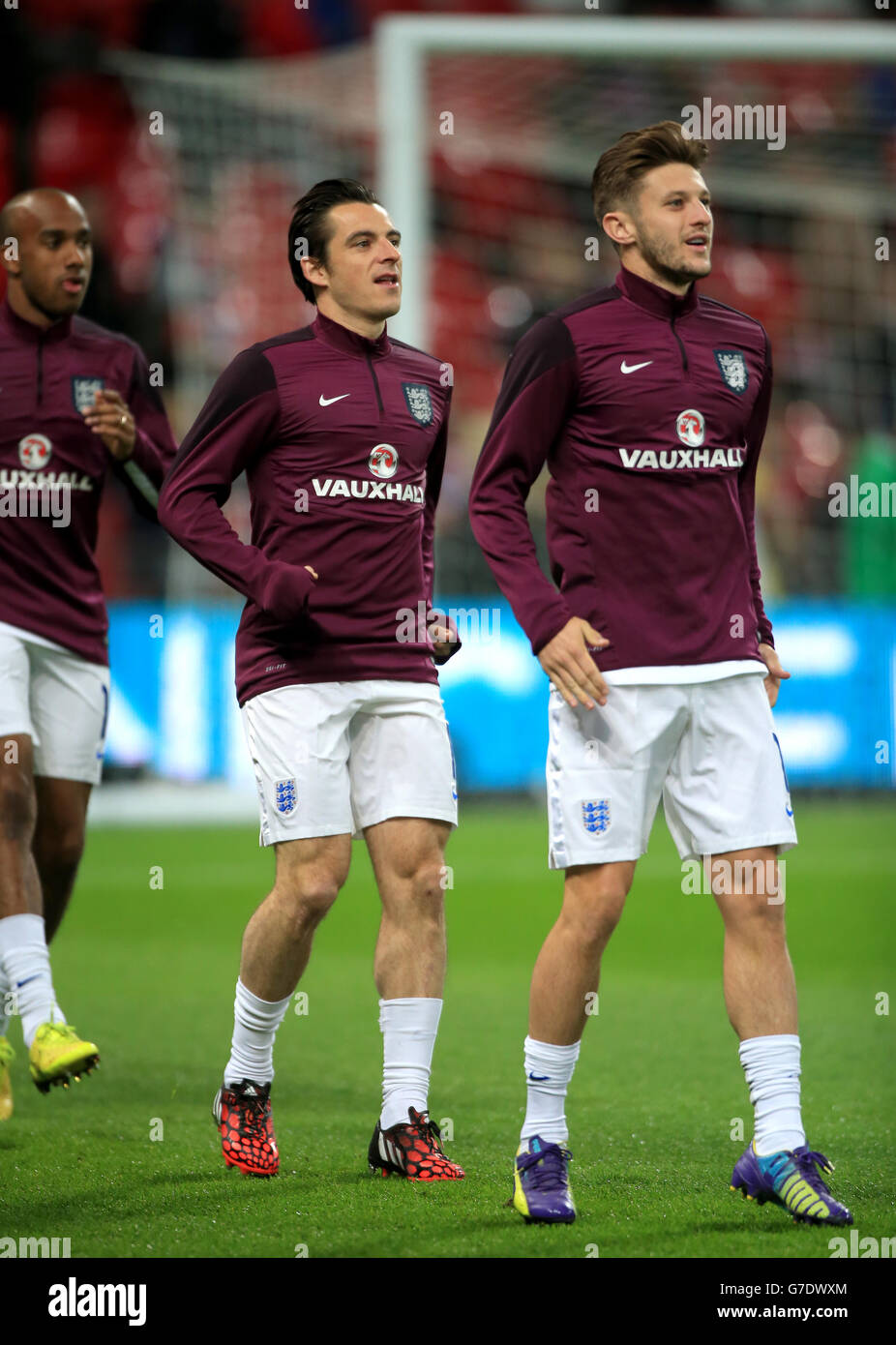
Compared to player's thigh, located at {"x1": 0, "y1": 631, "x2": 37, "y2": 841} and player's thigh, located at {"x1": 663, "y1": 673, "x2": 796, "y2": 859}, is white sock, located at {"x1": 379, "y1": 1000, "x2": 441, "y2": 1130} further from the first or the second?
player's thigh, located at {"x1": 0, "y1": 631, "x2": 37, "y2": 841}

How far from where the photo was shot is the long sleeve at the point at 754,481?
4156mm

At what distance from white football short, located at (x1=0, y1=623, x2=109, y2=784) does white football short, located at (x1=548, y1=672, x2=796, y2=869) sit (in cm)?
178

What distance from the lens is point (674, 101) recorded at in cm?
1599

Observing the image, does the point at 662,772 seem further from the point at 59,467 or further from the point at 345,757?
the point at 59,467

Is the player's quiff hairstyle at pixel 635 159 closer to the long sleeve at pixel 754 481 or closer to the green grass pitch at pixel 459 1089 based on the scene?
the long sleeve at pixel 754 481

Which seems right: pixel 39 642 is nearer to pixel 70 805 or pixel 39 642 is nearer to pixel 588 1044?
pixel 70 805

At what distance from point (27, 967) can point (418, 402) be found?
1.79 metres

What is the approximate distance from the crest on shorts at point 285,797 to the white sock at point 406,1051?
1.69 feet

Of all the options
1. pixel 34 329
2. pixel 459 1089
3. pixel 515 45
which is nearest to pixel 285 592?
pixel 34 329

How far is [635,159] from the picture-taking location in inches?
160

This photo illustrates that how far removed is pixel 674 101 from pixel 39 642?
40.1 ft

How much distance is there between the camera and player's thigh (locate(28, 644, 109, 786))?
5227mm

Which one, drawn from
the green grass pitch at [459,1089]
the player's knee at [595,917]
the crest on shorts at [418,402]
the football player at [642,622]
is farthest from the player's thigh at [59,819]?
the player's knee at [595,917]
